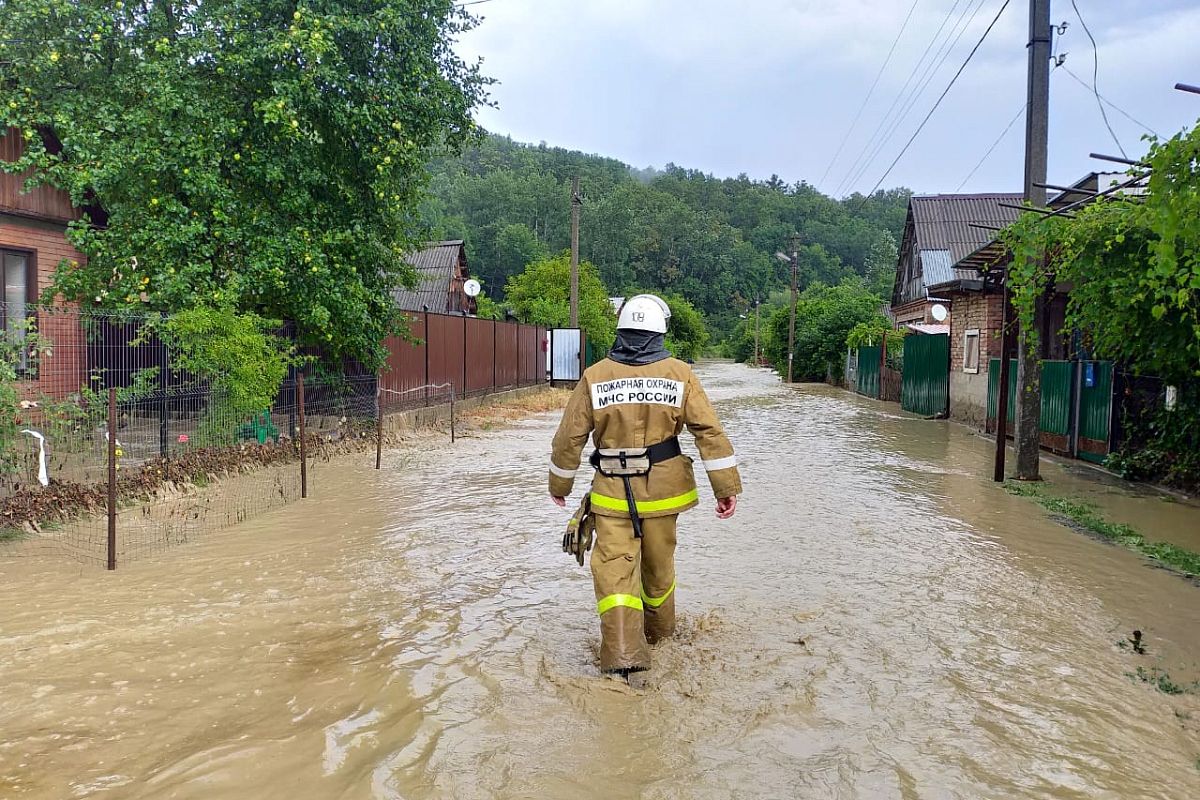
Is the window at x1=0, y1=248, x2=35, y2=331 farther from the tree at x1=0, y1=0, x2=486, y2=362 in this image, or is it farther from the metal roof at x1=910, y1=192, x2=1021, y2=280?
the metal roof at x1=910, y1=192, x2=1021, y2=280

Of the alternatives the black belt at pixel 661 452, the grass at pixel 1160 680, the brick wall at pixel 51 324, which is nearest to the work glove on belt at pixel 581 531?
the black belt at pixel 661 452

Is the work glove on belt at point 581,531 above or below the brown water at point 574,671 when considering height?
above

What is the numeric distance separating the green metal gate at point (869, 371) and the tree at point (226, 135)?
2179cm

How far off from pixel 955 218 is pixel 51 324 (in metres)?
32.1

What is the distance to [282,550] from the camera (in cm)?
740

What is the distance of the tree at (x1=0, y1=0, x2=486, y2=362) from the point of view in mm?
11148

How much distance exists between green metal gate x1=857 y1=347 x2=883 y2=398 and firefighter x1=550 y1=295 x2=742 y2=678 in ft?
88.6

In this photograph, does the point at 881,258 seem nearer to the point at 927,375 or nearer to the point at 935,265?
the point at 935,265

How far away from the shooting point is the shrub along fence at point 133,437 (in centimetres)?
745

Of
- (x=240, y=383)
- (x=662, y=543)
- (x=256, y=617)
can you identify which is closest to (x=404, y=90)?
(x=240, y=383)

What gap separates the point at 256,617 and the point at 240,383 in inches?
213

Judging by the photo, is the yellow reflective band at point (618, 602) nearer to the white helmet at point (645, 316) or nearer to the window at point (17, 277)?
the white helmet at point (645, 316)

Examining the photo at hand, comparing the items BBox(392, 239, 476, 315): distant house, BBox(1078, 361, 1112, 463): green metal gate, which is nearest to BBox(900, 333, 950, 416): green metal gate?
BBox(1078, 361, 1112, 463): green metal gate

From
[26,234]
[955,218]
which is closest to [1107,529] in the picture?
[26,234]
